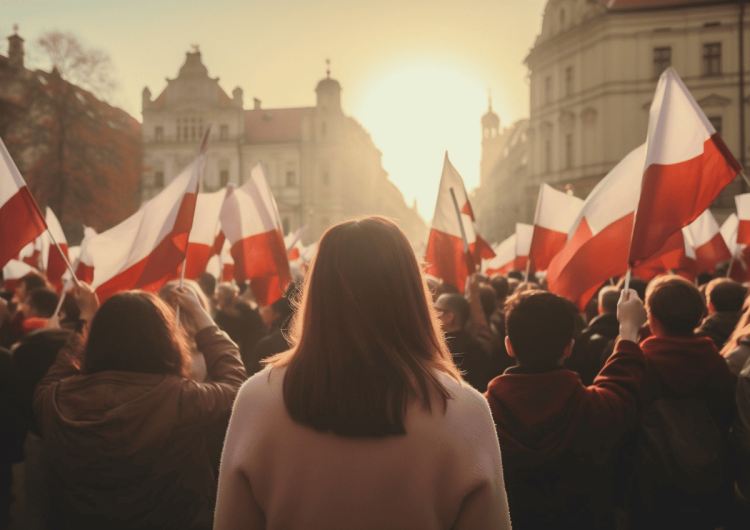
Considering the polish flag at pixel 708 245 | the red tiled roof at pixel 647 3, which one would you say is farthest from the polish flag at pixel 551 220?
the red tiled roof at pixel 647 3

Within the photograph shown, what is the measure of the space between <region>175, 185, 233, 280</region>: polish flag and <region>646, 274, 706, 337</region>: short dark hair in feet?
14.4

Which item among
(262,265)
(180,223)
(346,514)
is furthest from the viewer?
(262,265)

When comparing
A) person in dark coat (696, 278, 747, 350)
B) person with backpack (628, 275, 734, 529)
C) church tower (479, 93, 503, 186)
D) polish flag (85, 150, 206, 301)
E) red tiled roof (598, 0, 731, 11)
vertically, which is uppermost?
church tower (479, 93, 503, 186)

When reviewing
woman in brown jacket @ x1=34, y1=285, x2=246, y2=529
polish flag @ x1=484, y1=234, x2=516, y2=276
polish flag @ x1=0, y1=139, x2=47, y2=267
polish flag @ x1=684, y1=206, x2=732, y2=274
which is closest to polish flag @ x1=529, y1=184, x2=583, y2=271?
polish flag @ x1=684, y1=206, x2=732, y2=274

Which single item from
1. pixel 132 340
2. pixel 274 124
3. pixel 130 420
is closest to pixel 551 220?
pixel 132 340

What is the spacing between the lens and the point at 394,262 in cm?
165

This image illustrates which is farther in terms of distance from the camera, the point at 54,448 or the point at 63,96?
the point at 63,96

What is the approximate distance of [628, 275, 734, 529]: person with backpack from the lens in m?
2.96

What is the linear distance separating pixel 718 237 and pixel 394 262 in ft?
25.2

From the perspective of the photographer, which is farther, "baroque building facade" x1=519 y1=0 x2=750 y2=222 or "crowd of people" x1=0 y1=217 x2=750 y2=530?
"baroque building facade" x1=519 y1=0 x2=750 y2=222

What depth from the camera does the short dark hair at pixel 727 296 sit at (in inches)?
175

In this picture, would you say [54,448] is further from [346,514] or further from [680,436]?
[680,436]

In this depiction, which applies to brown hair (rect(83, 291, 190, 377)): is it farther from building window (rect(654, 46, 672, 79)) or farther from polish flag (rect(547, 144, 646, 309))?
building window (rect(654, 46, 672, 79))

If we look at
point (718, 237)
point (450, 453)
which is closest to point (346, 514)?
point (450, 453)
